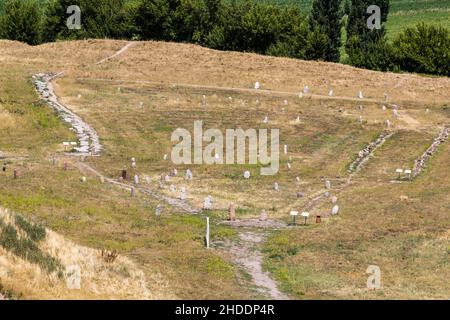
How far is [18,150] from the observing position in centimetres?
7262

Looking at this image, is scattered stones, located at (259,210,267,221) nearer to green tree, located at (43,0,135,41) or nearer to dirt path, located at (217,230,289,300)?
dirt path, located at (217,230,289,300)

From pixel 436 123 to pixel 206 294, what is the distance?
59.5 m

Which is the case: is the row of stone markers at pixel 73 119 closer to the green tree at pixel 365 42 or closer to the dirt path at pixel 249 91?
the dirt path at pixel 249 91

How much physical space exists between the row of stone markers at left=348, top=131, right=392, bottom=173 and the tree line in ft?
145

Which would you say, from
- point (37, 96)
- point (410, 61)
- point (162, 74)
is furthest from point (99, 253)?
point (410, 61)

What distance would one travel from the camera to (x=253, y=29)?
136250 mm

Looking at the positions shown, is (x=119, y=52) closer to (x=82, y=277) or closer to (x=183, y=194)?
(x=183, y=194)

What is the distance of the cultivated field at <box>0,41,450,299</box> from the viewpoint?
43.9m

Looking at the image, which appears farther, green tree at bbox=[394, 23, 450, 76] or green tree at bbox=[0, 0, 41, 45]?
green tree at bbox=[0, 0, 41, 45]

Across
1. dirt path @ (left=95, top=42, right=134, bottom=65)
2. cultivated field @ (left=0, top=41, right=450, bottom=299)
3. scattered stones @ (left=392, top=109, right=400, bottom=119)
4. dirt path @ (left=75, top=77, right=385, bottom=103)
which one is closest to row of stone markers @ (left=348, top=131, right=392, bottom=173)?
cultivated field @ (left=0, top=41, right=450, bottom=299)

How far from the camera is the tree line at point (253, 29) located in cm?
12962

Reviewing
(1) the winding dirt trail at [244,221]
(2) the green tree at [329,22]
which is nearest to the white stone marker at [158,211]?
(1) the winding dirt trail at [244,221]

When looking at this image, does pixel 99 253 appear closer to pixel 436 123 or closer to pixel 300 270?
pixel 300 270

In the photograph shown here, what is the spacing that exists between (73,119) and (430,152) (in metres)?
34.6
